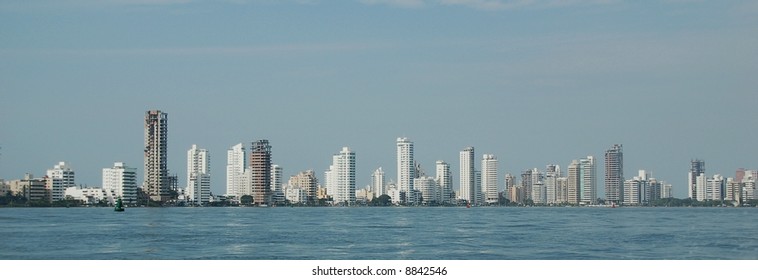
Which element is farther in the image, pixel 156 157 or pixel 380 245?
pixel 156 157

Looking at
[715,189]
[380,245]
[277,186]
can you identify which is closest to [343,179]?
[277,186]

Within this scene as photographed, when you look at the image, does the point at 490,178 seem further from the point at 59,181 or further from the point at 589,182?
the point at 59,181

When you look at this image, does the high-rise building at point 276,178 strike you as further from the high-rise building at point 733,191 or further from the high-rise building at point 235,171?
the high-rise building at point 733,191

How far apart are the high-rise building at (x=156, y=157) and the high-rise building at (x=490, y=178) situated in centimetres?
1880

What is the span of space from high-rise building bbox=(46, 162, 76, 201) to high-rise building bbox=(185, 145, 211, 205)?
282 inches

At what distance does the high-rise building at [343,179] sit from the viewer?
6600 cm

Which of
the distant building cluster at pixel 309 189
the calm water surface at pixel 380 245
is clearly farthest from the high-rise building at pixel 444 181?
the calm water surface at pixel 380 245

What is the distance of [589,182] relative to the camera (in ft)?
201

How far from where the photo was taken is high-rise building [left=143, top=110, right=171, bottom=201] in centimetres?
5319

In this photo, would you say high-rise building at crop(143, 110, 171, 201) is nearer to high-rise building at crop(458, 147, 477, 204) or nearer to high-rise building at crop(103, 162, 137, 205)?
high-rise building at crop(103, 162, 137, 205)

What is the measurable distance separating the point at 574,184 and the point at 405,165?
11.0 meters

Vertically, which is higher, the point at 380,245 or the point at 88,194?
the point at 88,194
